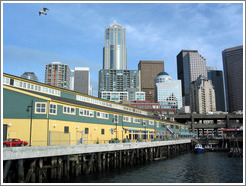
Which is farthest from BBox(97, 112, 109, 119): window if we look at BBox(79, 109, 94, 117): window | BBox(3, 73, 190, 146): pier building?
BBox(79, 109, 94, 117): window

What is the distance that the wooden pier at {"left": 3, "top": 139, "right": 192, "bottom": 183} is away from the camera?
2622 cm

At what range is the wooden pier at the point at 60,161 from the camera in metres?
26.2

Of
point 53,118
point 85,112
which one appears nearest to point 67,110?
point 53,118

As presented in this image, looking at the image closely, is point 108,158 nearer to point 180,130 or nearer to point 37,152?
point 37,152

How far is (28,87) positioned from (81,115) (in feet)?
45.5

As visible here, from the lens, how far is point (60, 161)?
32.4 meters

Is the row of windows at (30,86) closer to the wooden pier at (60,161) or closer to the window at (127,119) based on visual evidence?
the window at (127,119)

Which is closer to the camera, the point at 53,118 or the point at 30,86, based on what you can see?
the point at 53,118

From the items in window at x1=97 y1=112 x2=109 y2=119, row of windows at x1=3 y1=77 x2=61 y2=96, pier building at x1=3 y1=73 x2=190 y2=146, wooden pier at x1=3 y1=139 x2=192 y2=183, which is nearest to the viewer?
wooden pier at x1=3 y1=139 x2=192 y2=183

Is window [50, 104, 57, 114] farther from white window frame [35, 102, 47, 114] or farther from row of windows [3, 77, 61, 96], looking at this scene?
row of windows [3, 77, 61, 96]

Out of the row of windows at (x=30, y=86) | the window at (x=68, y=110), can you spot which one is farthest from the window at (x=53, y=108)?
the row of windows at (x=30, y=86)

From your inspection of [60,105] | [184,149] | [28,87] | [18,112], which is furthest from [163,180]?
[184,149]

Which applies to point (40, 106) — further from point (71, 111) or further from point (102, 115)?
point (102, 115)

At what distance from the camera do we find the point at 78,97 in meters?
63.0
